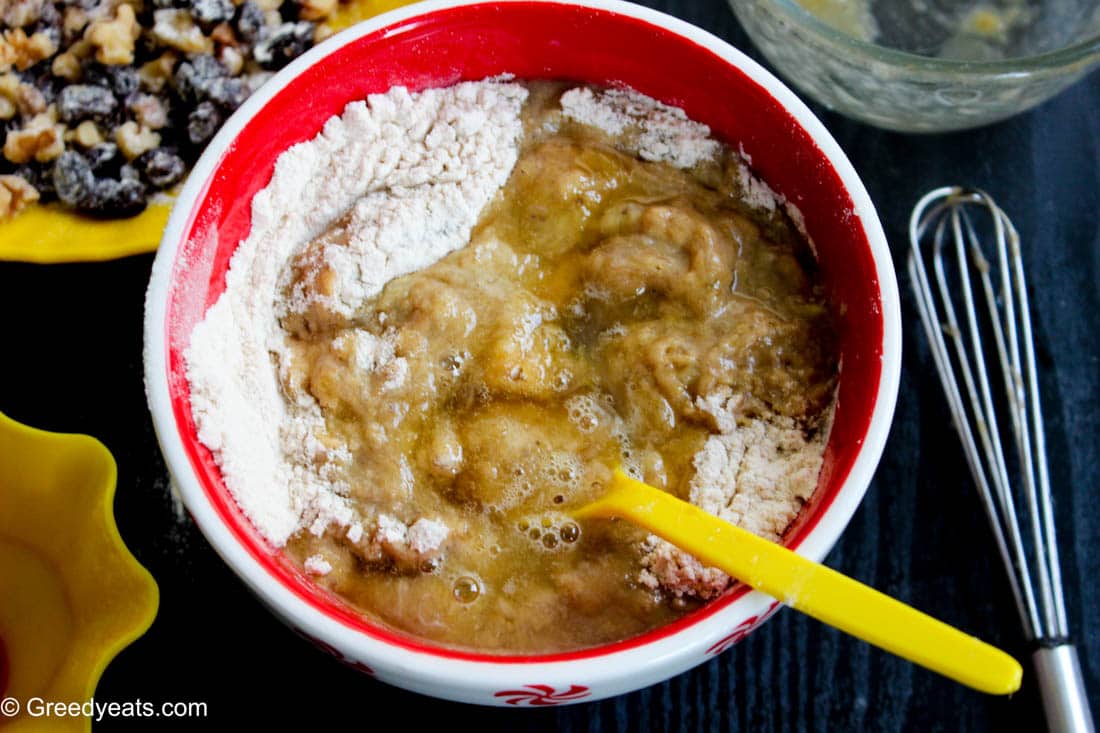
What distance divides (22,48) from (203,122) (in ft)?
0.90

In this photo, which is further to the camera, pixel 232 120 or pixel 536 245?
pixel 536 245

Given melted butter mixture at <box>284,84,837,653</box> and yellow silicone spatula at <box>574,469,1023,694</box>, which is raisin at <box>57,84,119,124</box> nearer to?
melted butter mixture at <box>284,84,837,653</box>

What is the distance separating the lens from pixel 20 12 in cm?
143

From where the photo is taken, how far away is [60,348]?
4.43 ft

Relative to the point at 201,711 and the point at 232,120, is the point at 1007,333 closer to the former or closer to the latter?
the point at 232,120

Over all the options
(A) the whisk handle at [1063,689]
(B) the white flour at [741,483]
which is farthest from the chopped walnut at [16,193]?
(A) the whisk handle at [1063,689]

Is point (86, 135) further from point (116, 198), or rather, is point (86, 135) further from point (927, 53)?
point (927, 53)

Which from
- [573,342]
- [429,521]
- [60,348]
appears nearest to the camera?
[429,521]

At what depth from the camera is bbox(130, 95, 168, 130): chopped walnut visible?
Answer: 4.60 ft

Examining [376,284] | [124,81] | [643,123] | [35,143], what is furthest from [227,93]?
[643,123]

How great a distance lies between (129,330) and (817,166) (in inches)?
33.8

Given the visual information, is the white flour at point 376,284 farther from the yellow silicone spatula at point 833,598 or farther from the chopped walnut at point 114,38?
the chopped walnut at point 114,38

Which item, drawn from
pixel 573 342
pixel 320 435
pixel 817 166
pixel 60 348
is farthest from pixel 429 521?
pixel 60 348

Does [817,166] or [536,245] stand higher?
[817,166]
